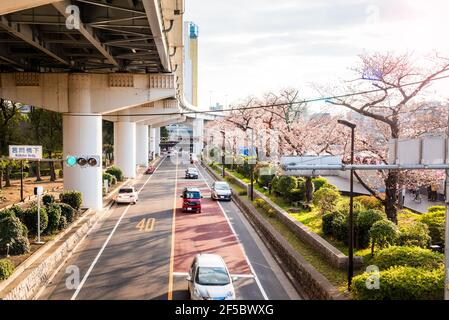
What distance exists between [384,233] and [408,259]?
Result: 2.91 metres

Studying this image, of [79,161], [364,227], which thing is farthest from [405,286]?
[79,161]

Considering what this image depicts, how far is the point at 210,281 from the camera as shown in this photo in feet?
47.1

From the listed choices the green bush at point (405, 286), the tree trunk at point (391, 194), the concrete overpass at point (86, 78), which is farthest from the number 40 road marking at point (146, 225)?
the green bush at point (405, 286)

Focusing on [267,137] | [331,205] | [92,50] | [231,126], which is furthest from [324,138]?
[231,126]

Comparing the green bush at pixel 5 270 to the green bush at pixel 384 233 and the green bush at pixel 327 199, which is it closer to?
the green bush at pixel 384 233

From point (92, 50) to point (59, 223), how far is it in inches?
344

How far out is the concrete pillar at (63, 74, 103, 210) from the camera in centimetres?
2862

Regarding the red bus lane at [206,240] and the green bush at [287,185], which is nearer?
the red bus lane at [206,240]

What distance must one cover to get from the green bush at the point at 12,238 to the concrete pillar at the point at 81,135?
1125 centimetres

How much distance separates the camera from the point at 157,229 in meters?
25.7

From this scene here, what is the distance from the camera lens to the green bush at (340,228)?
1922 cm

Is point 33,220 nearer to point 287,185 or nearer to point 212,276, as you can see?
point 212,276

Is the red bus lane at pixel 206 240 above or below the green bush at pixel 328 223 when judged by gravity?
below

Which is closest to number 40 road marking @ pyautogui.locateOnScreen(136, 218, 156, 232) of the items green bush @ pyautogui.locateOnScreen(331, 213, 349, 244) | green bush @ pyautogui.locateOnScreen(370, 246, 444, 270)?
green bush @ pyautogui.locateOnScreen(331, 213, 349, 244)
